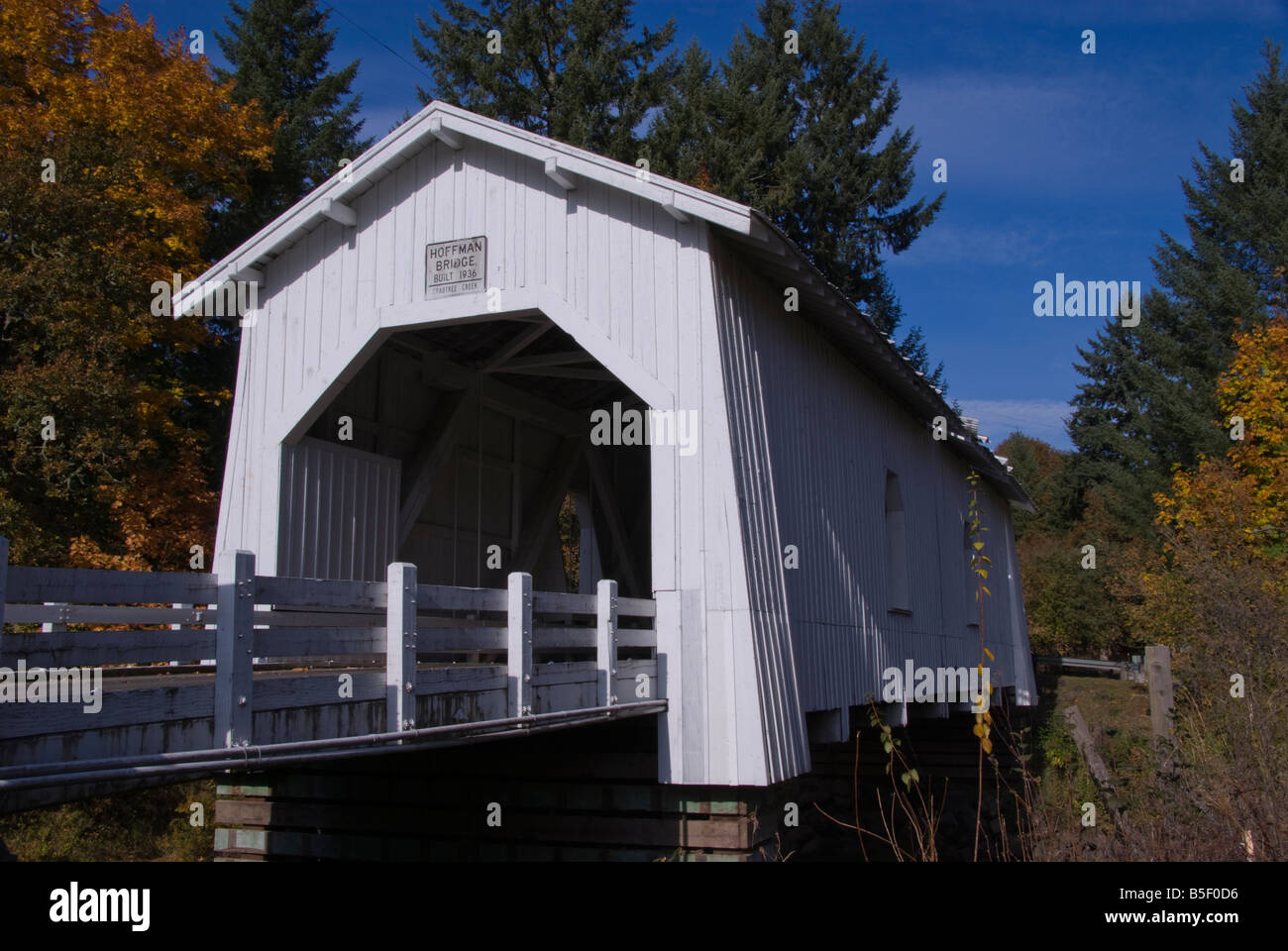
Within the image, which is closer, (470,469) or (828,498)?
(828,498)

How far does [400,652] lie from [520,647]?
3.89ft

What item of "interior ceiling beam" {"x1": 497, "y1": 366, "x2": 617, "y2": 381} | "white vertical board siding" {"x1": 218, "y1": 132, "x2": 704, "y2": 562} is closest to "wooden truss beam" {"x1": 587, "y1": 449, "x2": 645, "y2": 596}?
"interior ceiling beam" {"x1": 497, "y1": 366, "x2": 617, "y2": 381}

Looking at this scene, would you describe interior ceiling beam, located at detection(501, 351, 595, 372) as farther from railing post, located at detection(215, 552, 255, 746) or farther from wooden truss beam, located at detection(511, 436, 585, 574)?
railing post, located at detection(215, 552, 255, 746)

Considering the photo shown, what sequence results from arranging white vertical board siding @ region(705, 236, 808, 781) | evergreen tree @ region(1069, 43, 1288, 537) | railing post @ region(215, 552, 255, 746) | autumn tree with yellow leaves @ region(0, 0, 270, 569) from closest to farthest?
railing post @ region(215, 552, 255, 746)
white vertical board siding @ region(705, 236, 808, 781)
autumn tree with yellow leaves @ region(0, 0, 270, 569)
evergreen tree @ region(1069, 43, 1288, 537)

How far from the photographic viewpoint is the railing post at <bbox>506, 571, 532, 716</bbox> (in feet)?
24.2

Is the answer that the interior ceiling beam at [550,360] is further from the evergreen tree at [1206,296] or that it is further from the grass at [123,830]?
the evergreen tree at [1206,296]

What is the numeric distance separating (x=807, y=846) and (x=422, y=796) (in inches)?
149

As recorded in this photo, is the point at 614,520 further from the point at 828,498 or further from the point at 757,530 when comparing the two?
the point at 757,530

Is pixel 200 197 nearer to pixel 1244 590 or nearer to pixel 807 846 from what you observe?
pixel 807 846

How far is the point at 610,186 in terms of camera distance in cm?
919

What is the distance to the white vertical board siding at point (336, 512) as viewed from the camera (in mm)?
9984

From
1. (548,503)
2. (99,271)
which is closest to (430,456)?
Result: (548,503)

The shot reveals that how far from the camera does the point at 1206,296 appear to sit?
3256cm

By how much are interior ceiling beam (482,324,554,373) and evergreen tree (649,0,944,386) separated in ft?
46.4
